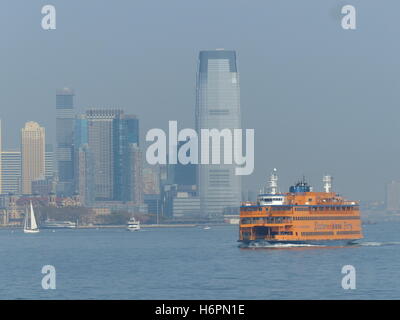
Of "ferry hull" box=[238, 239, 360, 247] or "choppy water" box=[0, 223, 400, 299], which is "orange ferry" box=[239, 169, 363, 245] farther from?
"choppy water" box=[0, 223, 400, 299]

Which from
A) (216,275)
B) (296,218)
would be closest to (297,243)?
(296,218)

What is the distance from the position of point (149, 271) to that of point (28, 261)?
25.8 metres

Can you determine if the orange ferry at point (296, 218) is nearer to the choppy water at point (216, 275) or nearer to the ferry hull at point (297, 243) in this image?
the ferry hull at point (297, 243)

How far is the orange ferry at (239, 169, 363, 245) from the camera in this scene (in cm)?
11238

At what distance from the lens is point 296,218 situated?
11250cm

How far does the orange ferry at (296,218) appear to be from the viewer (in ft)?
369

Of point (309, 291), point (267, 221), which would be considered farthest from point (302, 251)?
point (309, 291)

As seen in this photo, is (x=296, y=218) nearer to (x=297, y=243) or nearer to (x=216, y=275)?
(x=297, y=243)

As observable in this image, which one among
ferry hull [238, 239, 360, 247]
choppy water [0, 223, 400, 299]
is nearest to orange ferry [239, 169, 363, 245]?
ferry hull [238, 239, 360, 247]

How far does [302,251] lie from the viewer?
109 m

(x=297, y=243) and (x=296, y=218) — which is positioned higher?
(x=296, y=218)

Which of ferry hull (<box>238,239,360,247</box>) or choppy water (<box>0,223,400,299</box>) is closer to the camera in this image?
choppy water (<box>0,223,400,299</box>)
